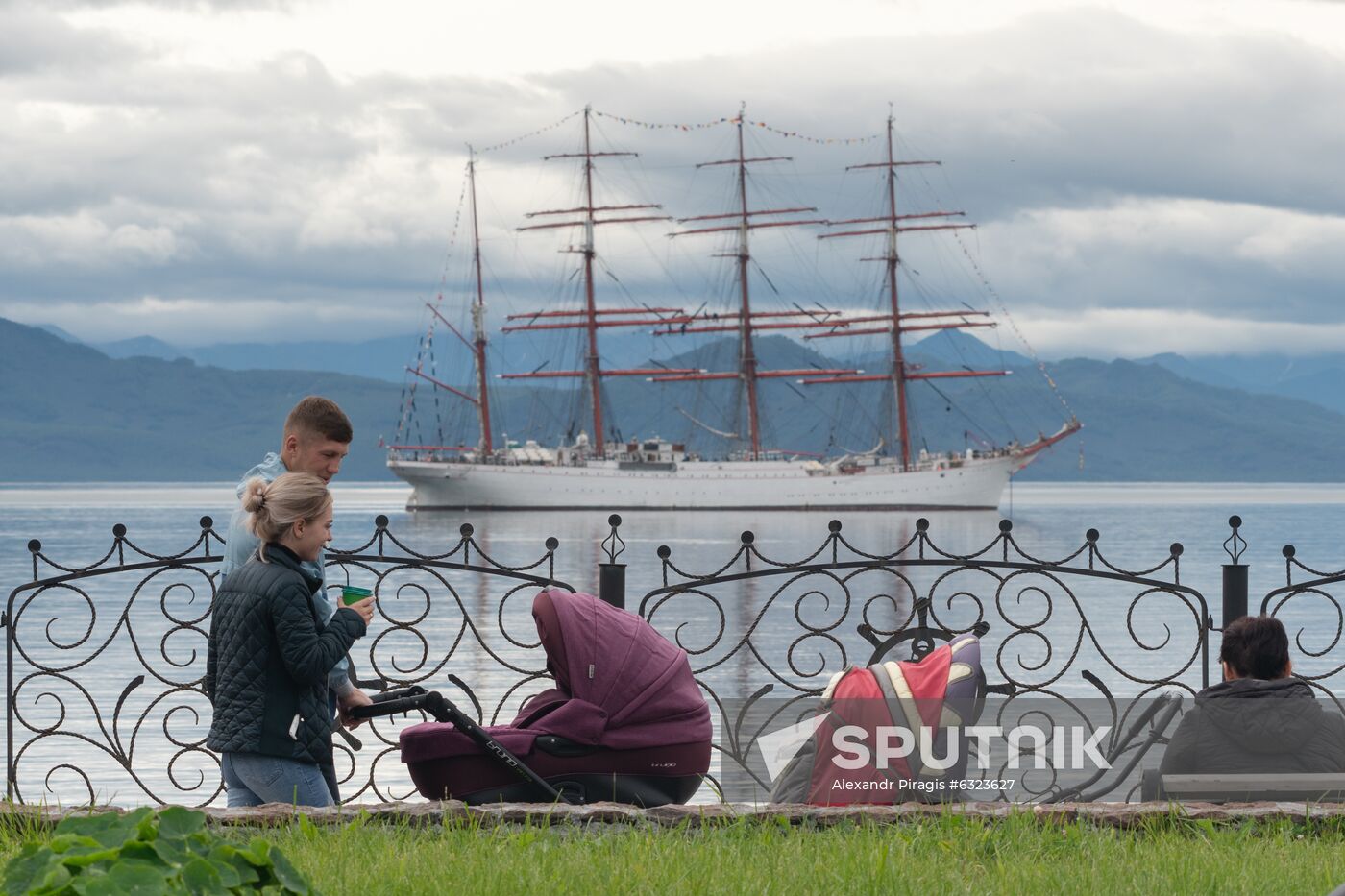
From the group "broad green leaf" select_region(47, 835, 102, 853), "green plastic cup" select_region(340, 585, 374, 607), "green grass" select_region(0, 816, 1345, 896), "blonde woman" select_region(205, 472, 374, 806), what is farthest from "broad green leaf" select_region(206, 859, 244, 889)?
"green plastic cup" select_region(340, 585, 374, 607)

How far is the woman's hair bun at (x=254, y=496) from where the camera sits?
4.37 metres

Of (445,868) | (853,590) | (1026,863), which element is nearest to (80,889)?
(445,868)

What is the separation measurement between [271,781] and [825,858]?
1.62 meters

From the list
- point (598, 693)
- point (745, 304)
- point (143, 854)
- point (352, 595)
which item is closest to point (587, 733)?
point (598, 693)

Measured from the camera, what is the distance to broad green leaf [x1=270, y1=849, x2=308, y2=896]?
3090mm

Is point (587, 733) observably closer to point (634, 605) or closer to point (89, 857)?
point (89, 857)

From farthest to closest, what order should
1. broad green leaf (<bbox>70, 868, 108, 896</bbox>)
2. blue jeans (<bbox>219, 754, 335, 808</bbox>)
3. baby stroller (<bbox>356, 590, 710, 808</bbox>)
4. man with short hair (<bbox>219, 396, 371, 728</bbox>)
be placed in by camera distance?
baby stroller (<bbox>356, 590, 710, 808</bbox>)
man with short hair (<bbox>219, 396, 371, 728</bbox>)
blue jeans (<bbox>219, 754, 335, 808</bbox>)
broad green leaf (<bbox>70, 868, 108, 896</bbox>)

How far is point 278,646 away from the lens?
4.41 meters

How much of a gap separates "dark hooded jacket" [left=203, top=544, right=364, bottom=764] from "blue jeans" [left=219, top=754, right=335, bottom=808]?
39 millimetres

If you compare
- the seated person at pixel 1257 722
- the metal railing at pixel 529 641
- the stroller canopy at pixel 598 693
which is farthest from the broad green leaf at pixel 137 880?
the seated person at pixel 1257 722

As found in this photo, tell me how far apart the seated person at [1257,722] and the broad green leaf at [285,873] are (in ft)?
9.66

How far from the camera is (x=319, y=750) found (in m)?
4.65

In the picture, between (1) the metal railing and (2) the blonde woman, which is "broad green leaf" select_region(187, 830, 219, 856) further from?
(1) the metal railing

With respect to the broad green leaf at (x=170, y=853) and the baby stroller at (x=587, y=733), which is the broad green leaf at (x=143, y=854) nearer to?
the broad green leaf at (x=170, y=853)
